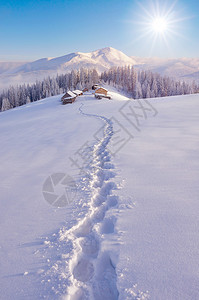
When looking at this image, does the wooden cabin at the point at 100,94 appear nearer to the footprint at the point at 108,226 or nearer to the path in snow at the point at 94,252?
the path in snow at the point at 94,252

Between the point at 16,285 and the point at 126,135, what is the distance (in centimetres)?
893

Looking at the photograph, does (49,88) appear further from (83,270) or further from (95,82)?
(83,270)

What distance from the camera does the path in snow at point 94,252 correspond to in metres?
2.66

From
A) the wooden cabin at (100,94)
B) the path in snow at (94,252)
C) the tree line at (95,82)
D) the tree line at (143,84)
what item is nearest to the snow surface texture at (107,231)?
the path in snow at (94,252)

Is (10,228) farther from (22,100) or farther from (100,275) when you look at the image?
(22,100)

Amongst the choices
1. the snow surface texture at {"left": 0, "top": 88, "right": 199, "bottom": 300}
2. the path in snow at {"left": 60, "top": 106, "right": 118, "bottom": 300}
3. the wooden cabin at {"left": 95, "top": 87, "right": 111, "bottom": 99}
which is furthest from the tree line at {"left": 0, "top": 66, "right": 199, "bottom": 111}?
the path in snow at {"left": 60, "top": 106, "right": 118, "bottom": 300}

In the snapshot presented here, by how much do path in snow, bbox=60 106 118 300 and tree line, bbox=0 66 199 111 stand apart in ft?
253

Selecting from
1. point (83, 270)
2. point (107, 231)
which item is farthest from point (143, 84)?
point (83, 270)

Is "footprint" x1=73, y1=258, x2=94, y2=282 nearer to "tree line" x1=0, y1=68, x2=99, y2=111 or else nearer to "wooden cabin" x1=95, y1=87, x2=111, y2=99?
"wooden cabin" x1=95, y1=87, x2=111, y2=99

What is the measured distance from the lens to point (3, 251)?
3340 millimetres

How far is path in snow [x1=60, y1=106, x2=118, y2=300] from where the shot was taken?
2.66 metres

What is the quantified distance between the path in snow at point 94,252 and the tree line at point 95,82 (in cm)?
7720

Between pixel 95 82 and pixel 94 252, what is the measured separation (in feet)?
294

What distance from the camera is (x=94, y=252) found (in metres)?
3.33
